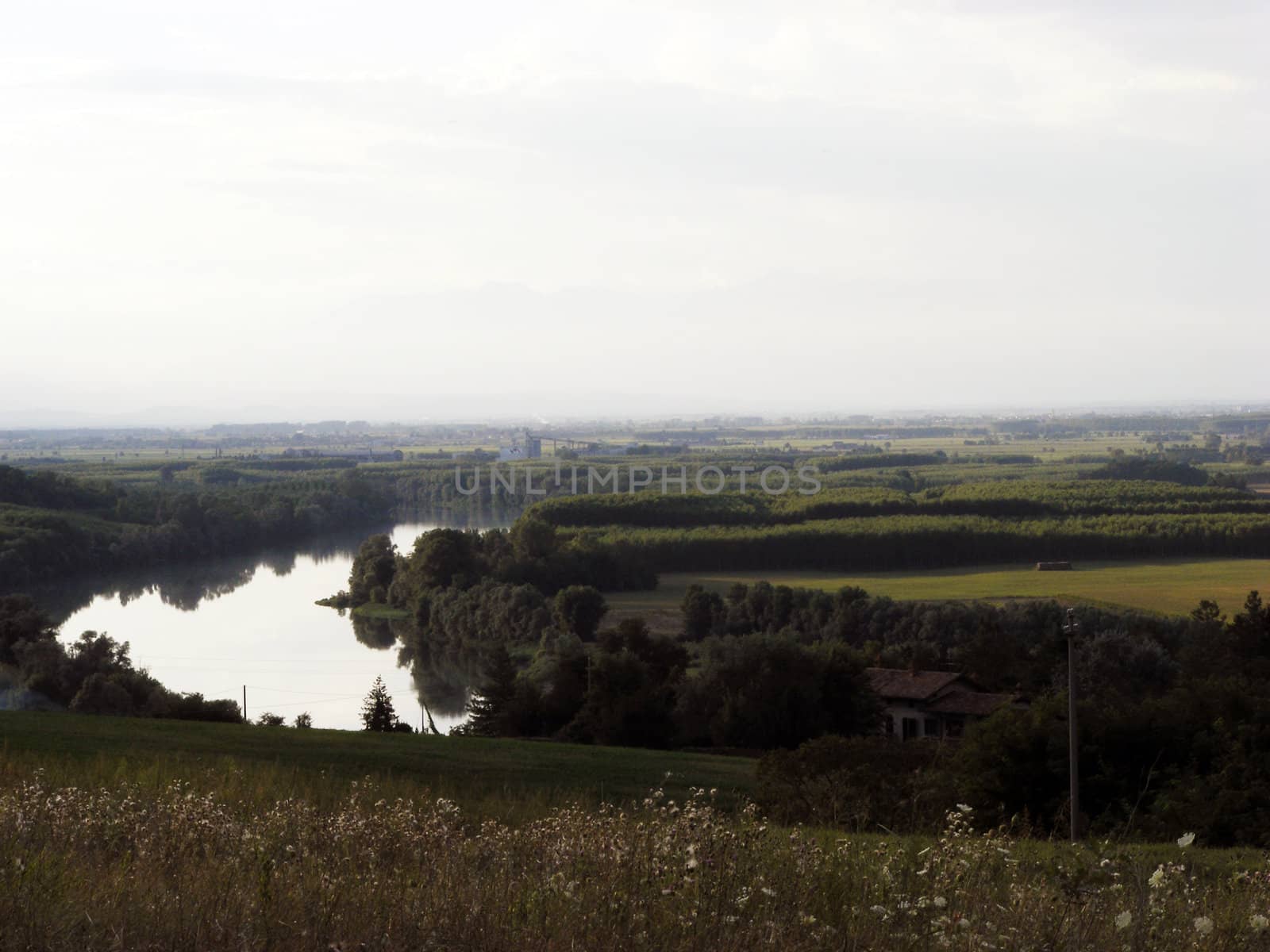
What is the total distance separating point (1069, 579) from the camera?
41.8 m

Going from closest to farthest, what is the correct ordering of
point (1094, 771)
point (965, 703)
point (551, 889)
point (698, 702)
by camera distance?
point (551, 889)
point (1094, 771)
point (698, 702)
point (965, 703)

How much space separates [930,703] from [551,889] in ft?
62.7

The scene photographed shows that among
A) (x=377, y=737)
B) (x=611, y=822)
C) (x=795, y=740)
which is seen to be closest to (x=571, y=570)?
(x=795, y=740)

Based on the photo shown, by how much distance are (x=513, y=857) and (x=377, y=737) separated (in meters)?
9.62

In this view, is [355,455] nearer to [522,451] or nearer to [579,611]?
[522,451]

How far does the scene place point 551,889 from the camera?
3771mm

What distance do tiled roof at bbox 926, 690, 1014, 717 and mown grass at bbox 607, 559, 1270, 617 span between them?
14332 mm

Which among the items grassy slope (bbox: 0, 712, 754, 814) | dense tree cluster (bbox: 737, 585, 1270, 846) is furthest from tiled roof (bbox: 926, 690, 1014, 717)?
grassy slope (bbox: 0, 712, 754, 814)

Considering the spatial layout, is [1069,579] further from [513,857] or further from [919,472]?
[919,472]

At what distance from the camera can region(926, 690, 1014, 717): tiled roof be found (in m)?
21.2

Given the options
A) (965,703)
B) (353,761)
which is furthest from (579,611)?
(353,761)

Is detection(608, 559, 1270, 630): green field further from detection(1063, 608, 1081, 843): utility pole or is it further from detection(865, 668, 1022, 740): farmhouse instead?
detection(1063, 608, 1081, 843): utility pole

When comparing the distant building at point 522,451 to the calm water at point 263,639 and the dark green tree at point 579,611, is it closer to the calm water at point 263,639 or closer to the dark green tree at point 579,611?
the calm water at point 263,639

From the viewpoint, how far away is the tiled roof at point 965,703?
2122cm
